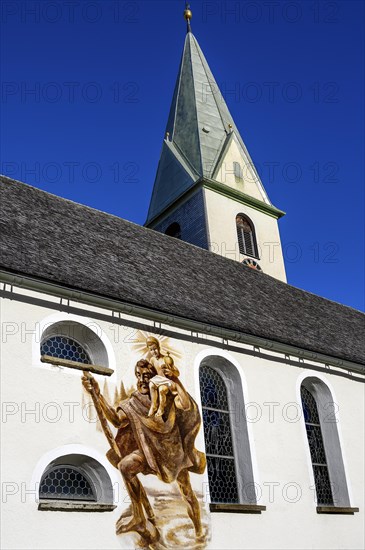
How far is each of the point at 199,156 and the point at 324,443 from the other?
1503 cm

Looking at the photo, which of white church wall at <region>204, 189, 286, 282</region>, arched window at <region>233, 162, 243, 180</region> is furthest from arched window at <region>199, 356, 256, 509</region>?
arched window at <region>233, 162, 243, 180</region>

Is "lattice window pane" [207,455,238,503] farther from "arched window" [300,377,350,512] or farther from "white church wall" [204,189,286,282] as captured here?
"white church wall" [204,189,286,282]

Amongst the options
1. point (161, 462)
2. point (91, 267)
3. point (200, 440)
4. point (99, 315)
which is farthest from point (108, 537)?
point (91, 267)

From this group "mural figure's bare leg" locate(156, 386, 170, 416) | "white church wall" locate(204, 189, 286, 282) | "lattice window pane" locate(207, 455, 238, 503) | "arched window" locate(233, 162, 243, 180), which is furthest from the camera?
"arched window" locate(233, 162, 243, 180)

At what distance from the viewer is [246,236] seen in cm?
2533

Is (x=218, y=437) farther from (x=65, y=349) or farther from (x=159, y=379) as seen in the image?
(x=65, y=349)

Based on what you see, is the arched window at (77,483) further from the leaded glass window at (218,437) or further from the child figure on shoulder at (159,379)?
the leaded glass window at (218,437)

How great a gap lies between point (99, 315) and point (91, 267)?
1384 millimetres

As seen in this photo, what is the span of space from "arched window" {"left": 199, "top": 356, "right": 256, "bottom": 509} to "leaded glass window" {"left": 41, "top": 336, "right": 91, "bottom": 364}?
112 inches

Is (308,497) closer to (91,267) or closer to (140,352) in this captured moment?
(140,352)

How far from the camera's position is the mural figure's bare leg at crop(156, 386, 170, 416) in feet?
37.4

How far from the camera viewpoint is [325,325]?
1784cm

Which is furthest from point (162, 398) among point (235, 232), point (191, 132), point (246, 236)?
point (191, 132)

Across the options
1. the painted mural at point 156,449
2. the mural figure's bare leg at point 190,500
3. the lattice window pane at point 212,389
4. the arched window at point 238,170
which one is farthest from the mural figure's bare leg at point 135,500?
the arched window at point 238,170
